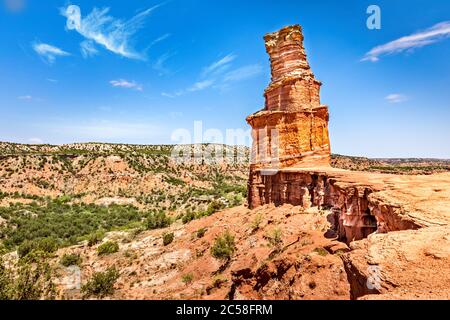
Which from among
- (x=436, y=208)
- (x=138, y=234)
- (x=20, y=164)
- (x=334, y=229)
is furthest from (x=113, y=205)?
(x=436, y=208)

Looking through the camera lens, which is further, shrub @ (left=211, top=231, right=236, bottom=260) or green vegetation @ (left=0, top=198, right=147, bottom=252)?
green vegetation @ (left=0, top=198, right=147, bottom=252)

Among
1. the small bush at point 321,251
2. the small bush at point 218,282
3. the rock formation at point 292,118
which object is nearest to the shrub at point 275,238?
the small bush at point 218,282

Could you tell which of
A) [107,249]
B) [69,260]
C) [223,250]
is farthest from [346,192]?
[69,260]

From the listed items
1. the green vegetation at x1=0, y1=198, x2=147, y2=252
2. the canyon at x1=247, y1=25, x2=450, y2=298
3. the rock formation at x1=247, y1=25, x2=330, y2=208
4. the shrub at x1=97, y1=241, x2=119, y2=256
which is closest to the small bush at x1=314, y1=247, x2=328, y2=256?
the canyon at x1=247, y1=25, x2=450, y2=298

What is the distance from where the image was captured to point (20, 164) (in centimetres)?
7825

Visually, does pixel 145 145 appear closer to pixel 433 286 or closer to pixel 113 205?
pixel 113 205

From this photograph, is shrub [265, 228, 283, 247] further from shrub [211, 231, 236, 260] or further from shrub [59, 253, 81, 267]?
shrub [59, 253, 81, 267]

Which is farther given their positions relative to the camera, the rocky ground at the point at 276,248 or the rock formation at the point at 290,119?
the rock formation at the point at 290,119

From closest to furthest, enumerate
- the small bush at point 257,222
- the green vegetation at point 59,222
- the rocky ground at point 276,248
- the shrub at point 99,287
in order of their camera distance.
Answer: the rocky ground at point 276,248
the shrub at point 99,287
the small bush at point 257,222
the green vegetation at point 59,222

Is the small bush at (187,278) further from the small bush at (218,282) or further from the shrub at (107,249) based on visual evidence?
the shrub at (107,249)

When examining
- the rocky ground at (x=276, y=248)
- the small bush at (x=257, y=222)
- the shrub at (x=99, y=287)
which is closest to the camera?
the rocky ground at (x=276, y=248)

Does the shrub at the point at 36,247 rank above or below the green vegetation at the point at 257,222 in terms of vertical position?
below

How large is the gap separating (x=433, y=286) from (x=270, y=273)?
27.1ft

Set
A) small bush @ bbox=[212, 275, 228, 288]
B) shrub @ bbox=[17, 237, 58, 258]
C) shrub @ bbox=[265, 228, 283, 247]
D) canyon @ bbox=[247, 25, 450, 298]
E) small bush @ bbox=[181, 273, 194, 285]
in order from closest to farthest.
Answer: canyon @ bbox=[247, 25, 450, 298], small bush @ bbox=[212, 275, 228, 288], shrub @ bbox=[265, 228, 283, 247], small bush @ bbox=[181, 273, 194, 285], shrub @ bbox=[17, 237, 58, 258]
